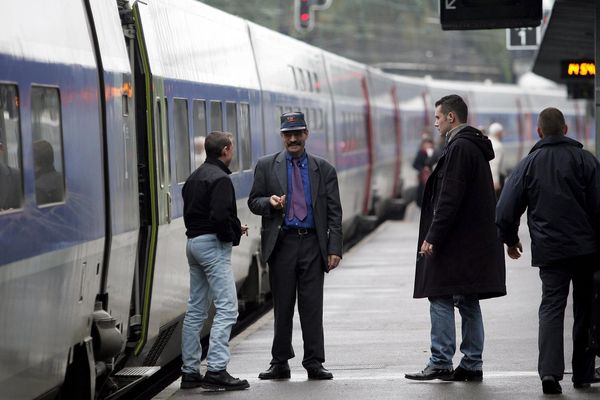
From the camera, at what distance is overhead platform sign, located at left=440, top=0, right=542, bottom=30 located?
12586mm

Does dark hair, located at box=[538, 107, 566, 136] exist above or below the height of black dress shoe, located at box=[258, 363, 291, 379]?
above

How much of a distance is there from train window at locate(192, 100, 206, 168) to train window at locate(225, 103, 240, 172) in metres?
1.33

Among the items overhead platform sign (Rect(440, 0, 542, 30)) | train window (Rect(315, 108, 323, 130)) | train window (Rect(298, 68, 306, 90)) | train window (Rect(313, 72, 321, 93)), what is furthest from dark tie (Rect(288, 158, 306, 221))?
train window (Rect(313, 72, 321, 93))

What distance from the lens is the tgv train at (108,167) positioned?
7.63 m

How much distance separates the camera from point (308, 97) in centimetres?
2223

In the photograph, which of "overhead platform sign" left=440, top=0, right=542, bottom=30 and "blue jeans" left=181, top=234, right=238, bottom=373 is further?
"overhead platform sign" left=440, top=0, right=542, bottom=30

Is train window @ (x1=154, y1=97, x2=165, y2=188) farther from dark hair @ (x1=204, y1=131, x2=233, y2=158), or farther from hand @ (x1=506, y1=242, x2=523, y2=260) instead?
hand @ (x1=506, y1=242, x2=523, y2=260)

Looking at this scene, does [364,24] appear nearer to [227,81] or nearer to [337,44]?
[337,44]

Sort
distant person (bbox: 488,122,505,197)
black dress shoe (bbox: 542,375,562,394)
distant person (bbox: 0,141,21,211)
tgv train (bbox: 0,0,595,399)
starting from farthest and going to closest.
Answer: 1. distant person (bbox: 488,122,505,197)
2. black dress shoe (bbox: 542,375,562,394)
3. tgv train (bbox: 0,0,595,399)
4. distant person (bbox: 0,141,21,211)

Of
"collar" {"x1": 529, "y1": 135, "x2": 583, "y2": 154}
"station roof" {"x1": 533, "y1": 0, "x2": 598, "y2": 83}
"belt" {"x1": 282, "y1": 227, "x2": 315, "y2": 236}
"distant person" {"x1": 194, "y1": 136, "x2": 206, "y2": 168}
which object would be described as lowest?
"belt" {"x1": 282, "y1": 227, "x2": 315, "y2": 236}

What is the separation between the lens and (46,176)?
8.16 metres

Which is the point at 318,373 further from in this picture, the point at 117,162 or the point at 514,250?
the point at 117,162

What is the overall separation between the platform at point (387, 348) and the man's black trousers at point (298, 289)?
0.23 metres


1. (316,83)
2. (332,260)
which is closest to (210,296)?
(332,260)
